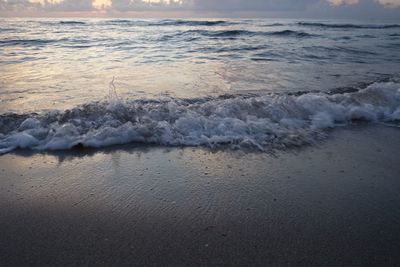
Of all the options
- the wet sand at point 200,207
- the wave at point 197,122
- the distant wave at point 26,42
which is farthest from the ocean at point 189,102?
the distant wave at point 26,42

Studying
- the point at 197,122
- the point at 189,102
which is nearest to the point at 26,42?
the point at 189,102

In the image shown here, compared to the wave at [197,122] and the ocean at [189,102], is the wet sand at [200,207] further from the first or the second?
the ocean at [189,102]

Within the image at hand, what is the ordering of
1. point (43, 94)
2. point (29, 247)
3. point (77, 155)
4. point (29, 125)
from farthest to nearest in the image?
1. point (43, 94)
2. point (29, 125)
3. point (77, 155)
4. point (29, 247)

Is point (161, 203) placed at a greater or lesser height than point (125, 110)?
lesser

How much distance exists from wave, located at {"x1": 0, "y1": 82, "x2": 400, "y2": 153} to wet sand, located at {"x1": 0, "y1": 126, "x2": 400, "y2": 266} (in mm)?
283

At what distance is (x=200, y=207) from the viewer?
278 centimetres

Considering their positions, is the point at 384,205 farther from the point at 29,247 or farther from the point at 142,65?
the point at 142,65

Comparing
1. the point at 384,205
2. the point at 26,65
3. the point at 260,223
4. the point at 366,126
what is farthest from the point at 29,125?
the point at 26,65

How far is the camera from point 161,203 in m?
2.84

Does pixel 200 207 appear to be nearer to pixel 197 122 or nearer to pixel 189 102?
pixel 197 122

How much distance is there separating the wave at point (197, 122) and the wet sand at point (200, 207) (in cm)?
28

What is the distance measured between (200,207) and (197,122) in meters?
2.09

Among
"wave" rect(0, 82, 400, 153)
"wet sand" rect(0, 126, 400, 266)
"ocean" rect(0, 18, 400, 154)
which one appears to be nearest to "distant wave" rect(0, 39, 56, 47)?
"ocean" rect(0, 18, 400, 154)

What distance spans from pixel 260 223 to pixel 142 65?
8.58 m
